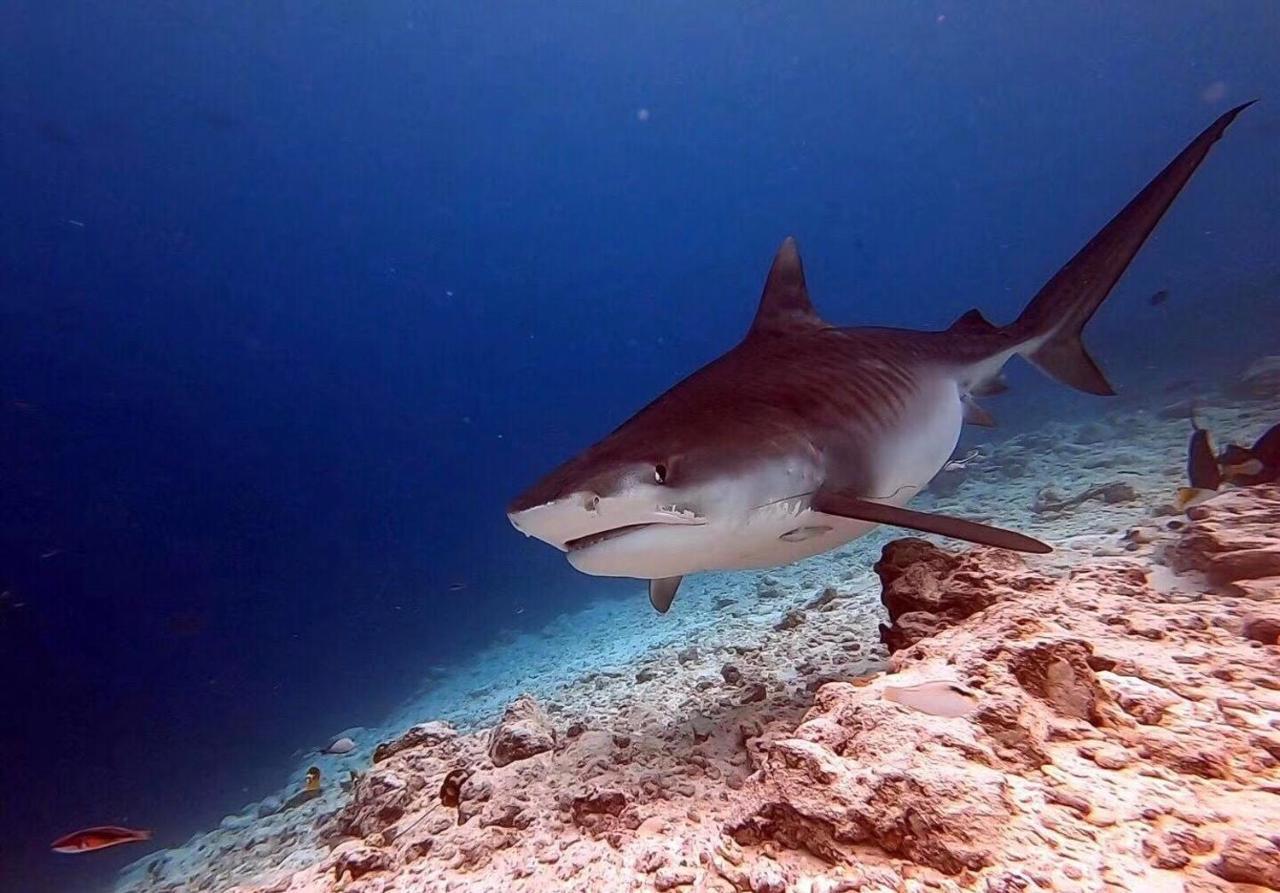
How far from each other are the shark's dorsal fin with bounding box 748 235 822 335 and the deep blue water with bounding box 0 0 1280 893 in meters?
16.3

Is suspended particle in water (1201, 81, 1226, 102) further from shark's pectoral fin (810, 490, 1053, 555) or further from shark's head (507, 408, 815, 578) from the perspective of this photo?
shark's head (507, 408, 815, 578)

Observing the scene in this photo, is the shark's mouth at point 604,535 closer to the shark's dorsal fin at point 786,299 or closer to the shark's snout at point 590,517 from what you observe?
the shark's snout at point 590,517

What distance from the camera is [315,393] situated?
52.3 m

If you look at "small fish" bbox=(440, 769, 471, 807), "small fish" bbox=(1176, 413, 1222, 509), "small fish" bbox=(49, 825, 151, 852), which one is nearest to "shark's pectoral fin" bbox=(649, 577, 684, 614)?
"small fish" bbox=(440, 769, 471, 807)

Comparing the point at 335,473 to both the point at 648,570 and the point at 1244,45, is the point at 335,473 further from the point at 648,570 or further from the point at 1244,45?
the point at 1244,45

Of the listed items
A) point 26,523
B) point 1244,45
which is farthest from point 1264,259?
point 26,523

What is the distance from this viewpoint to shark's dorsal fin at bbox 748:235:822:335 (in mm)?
4160

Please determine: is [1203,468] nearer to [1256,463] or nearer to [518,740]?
[1256,463]

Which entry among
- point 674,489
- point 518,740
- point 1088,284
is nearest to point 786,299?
point 1088,284

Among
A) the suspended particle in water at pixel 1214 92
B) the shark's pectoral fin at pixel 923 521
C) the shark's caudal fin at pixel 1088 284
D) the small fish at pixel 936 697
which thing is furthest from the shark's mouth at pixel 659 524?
the suspended particle in water at pixel 1214 92

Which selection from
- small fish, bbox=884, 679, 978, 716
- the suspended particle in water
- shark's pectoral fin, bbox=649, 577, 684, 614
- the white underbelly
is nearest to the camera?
small fish, bbox=884, 679, 978, 716

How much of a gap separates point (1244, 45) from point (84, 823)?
11898cm

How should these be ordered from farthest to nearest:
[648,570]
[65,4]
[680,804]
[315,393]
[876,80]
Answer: [876,80], [315,393], [65,4], [648,570], [680,804]

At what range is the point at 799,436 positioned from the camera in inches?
110
